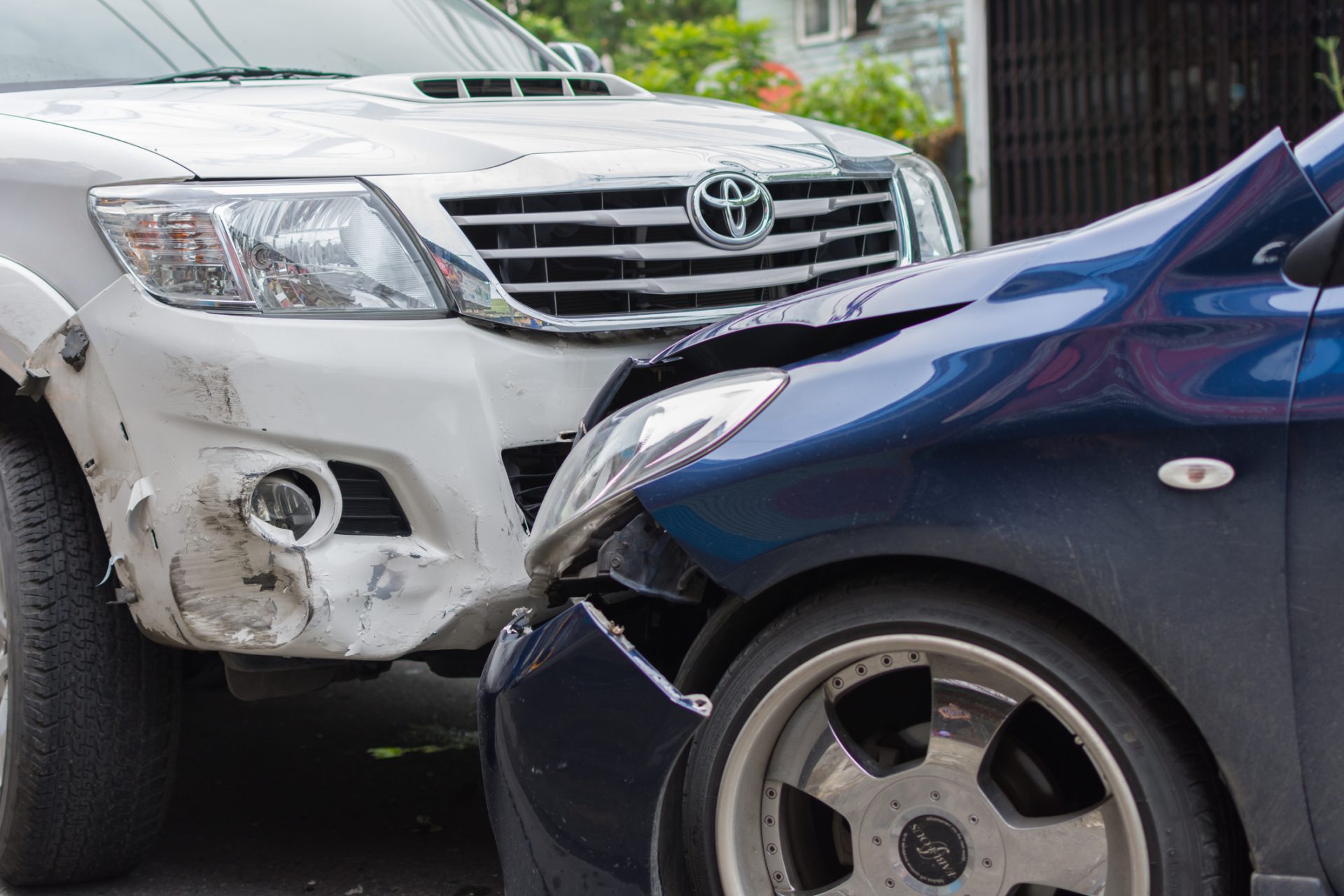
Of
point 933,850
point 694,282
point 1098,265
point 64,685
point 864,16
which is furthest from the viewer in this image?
point 864,16

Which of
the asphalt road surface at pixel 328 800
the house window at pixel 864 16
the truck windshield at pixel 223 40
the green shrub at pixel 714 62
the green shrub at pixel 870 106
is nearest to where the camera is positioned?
the asphalt road surface at pixel 328 800

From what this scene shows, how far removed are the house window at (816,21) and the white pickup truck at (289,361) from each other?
13.2 meters

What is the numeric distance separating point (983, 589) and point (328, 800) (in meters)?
2.14

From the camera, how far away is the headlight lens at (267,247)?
2.49m

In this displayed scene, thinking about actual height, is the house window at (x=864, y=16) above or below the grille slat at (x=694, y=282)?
above

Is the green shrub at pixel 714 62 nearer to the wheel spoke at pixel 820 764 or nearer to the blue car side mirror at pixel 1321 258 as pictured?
the wheel spoke at pixel 820 764

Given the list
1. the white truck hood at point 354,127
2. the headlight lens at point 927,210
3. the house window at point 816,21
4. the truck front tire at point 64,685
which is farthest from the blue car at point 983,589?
the house window at point 816,21

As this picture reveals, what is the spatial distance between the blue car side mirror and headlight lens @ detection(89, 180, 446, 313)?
1.45 m

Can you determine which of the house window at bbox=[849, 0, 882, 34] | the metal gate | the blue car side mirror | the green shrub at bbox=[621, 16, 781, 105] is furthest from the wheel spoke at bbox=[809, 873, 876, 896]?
the house window at bbox=[849, 0, 882, 34]

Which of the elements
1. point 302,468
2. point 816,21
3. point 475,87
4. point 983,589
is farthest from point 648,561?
point 816,21

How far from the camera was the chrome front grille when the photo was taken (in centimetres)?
267

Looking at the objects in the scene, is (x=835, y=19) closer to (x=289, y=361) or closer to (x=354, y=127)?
(x=354, y=127)

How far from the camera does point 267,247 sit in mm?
2508

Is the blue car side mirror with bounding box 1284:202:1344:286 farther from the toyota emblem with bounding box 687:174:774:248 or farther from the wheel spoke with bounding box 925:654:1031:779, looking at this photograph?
the toyota emblem with bounding box 687:174:774:248
